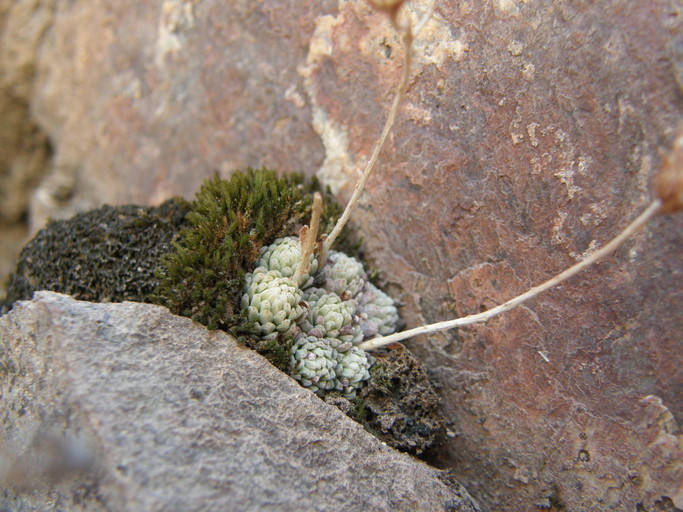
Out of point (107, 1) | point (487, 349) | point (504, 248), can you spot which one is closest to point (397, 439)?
point (487, 349)

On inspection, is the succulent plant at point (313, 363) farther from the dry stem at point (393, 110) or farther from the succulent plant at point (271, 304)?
the dry stem at point (393, 110)

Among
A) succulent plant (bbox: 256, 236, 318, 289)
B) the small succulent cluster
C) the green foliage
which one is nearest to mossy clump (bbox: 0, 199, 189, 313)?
the green foliage

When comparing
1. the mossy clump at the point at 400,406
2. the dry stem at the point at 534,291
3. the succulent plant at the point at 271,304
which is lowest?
the mossy clump at the point at 400,406

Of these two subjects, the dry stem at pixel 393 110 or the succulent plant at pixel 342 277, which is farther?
the succulent plant at pixel 342 277

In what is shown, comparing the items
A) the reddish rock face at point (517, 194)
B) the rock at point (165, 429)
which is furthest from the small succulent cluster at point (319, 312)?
the reddish rock face at point (517, 194)

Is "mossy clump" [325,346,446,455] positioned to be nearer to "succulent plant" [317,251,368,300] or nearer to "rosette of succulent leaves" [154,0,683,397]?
"rosette of succulent leaves" [154,0,683,397]

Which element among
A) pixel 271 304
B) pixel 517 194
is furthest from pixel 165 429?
pixel 517 194
